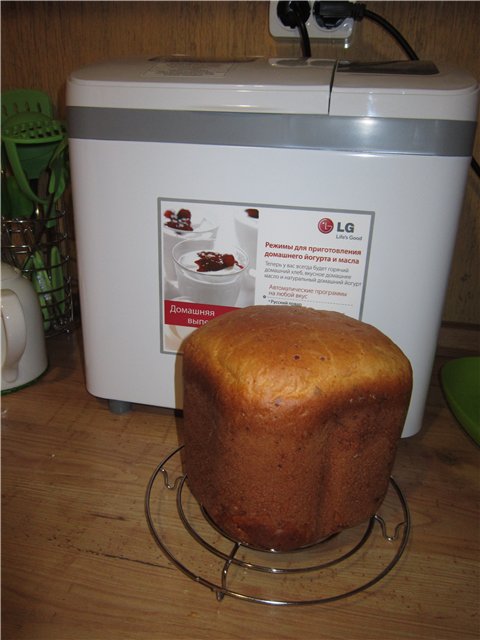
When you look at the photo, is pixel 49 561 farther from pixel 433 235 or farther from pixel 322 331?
pixel 433 235

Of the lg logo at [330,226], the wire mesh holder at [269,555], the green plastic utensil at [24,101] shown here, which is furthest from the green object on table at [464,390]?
the green plastic utensil at [24,101]

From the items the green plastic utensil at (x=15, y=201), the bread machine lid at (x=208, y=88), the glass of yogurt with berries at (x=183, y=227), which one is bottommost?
the green plastic utensil at (x=15, y=201)

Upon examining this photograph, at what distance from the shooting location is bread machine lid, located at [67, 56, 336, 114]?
0.57 m

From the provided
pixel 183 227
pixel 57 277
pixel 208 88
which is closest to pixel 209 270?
pixel 183 227

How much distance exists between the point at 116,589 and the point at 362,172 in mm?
488

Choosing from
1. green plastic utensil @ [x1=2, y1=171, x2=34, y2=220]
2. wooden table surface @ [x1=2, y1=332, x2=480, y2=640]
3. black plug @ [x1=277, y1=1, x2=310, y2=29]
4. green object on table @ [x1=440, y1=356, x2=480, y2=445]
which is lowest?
wooden table surface @ [x1=2, y1=332, x2=480, y2=640]

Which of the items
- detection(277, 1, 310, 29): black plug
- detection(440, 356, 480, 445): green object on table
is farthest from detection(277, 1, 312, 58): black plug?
detection(440, 356, 480, 445): green object on table

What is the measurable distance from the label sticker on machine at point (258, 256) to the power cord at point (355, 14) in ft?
1.29

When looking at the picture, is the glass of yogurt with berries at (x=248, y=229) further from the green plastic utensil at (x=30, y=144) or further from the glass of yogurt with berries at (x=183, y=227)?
the green plastic utensil at (x=30, y=144)

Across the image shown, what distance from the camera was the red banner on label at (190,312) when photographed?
26.4 inches

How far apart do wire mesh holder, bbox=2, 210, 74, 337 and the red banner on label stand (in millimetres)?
332

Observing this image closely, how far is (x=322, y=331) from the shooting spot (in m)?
0.52

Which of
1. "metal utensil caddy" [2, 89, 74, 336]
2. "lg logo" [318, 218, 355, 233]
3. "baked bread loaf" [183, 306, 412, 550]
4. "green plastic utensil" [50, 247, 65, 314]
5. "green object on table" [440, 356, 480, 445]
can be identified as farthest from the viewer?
"green plastic utensil" [50, 247, 65, 314]

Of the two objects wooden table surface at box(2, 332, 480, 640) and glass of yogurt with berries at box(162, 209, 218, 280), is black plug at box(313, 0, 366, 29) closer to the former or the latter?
glass of yogurt with berries at box(162, 209, 218, 280)
